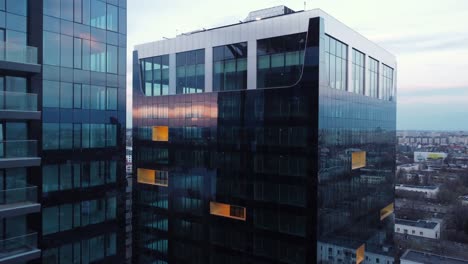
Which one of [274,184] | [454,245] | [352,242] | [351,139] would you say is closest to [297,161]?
[274,184]

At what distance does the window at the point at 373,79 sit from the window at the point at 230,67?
45.9 ft

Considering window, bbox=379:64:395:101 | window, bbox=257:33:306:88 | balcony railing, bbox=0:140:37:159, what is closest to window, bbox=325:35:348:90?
window, bbox=257:33:306:88

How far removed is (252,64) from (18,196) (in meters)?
21.8

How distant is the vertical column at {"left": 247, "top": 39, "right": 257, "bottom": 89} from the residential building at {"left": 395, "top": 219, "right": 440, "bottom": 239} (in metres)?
60.1

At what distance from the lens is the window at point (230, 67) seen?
34.2 meters

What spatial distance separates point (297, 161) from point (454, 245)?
188 feet

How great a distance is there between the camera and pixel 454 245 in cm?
6975

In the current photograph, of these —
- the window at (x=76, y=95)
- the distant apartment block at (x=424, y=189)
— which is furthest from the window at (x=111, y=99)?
the distant apartment block at (x=424, y=189)

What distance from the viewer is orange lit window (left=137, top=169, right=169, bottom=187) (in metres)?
40.6

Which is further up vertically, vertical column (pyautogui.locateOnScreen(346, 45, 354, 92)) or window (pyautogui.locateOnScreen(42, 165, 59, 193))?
vertical column (pyautogui.locateOnScreen(346, 45, 354, 92))

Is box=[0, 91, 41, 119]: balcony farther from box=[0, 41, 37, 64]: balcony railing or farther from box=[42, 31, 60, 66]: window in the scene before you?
box=[42, 31, 60, 66]: window

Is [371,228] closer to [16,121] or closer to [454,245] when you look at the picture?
[16,121]

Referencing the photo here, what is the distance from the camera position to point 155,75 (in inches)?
1638

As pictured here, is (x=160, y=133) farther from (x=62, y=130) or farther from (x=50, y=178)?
(x=50, y=178)
